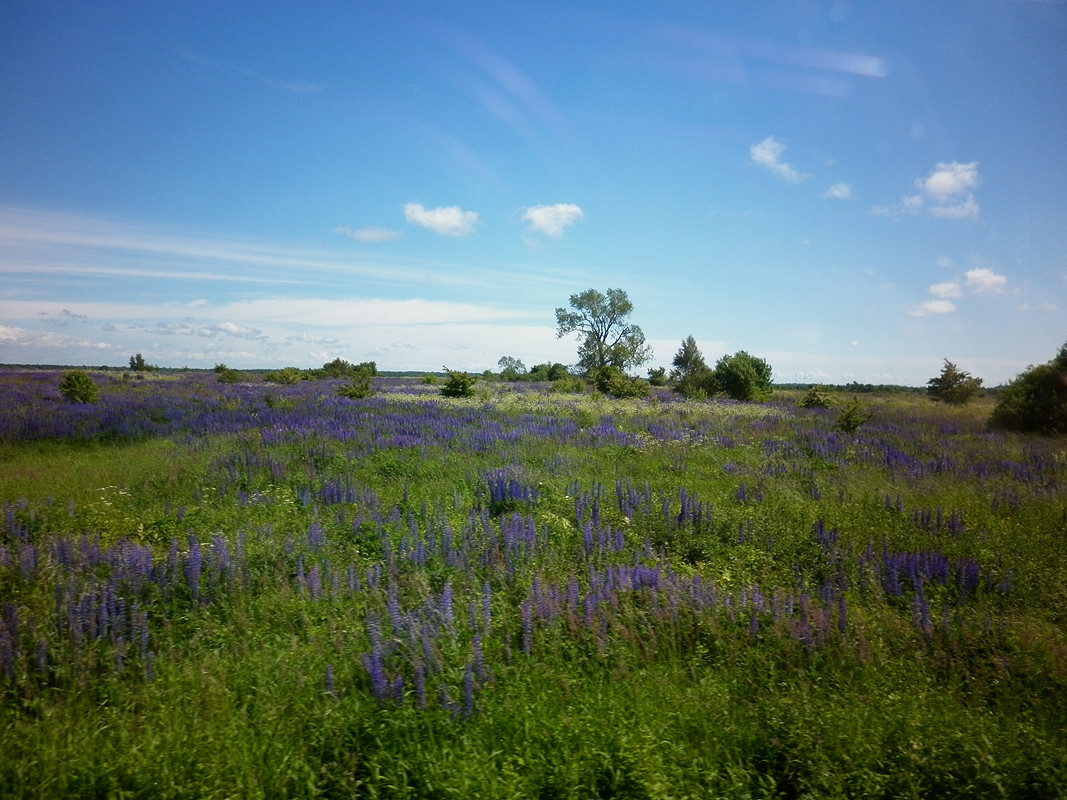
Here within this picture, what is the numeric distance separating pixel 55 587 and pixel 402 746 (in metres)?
3.82

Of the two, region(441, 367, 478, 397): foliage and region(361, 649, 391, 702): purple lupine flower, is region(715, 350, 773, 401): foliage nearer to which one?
region(441, 367, 478, 397): foliage

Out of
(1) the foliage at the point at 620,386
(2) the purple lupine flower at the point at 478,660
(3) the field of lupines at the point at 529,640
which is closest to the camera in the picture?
(3) the field of lupines at the point at 529,640

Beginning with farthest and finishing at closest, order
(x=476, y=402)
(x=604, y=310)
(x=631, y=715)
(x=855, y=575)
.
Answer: (x=604, y=310) → (x=476, y=402) → (x=855, y=575) → (x=631, y=715)

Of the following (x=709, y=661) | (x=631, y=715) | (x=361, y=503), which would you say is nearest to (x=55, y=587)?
(x=361, y=503)

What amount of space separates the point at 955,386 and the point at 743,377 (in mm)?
11642

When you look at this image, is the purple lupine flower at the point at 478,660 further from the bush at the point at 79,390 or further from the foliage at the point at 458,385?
the foliage at the point at 458,385

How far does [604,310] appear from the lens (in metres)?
60.8

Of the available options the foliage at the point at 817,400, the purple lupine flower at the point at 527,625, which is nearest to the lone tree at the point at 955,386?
the foliage at the point at 817,400

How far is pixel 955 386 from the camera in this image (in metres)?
30.1

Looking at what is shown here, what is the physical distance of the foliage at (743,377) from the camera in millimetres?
32125

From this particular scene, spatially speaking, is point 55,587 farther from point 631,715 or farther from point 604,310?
point 604,310

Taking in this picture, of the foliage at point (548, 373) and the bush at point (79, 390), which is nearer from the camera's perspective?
the bush at point (79, 390)

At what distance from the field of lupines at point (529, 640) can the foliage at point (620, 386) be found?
922 inches

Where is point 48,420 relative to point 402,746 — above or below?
above
